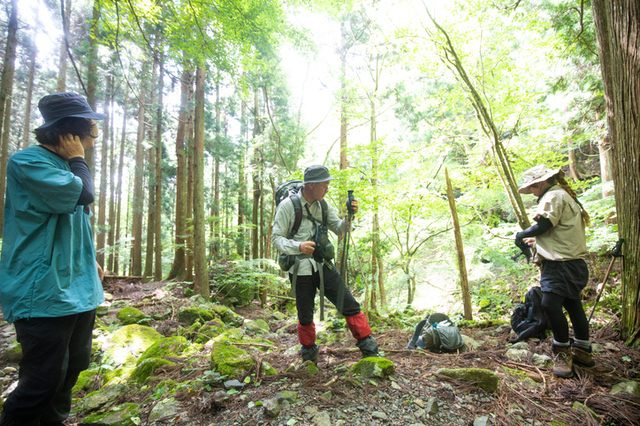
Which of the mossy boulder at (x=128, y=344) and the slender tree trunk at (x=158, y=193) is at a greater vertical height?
the slender tree trunk at (x=158, y=193)

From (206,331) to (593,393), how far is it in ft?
16.4

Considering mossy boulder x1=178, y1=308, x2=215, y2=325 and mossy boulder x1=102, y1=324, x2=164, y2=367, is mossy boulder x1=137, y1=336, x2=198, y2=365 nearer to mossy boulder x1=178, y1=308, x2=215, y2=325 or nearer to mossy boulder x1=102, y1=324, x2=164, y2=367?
mossy boulder x1=102, y1=324, x2=164, y2=367

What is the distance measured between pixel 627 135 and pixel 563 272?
5.39 feet

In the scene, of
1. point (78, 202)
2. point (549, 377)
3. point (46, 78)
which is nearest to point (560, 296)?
point (549, 377)

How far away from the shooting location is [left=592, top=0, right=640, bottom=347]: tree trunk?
285cm

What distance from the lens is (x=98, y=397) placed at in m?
2.59

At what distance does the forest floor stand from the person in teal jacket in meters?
0.76

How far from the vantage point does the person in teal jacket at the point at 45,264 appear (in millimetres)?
1615

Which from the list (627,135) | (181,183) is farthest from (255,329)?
(181,183)

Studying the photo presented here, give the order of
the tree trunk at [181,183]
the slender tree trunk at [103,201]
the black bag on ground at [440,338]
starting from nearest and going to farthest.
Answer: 1. the black bag on ground at [440,338]
2. the tree trunk at [181,183]
3. the slender tree trunk at [103,201]

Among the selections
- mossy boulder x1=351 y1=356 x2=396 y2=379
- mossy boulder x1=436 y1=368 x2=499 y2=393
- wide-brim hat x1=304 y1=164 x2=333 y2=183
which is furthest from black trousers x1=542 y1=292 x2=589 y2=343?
wide-brim hat x1=304 y1=164 x2=333 y2=183

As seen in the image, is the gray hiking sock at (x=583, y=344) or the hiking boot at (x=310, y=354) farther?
the hiking boot at (x=310, y=354)

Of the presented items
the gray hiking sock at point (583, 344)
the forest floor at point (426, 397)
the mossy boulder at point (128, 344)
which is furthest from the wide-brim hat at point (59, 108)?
the gray hiking sock at point (583, 344)

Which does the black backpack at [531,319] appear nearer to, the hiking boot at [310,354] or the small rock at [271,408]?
the hiking boot at [310,354]
